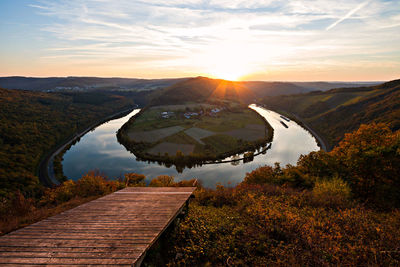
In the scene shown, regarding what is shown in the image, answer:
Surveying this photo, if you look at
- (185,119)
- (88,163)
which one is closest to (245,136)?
(185,119)

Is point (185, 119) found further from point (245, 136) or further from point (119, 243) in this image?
point (119, 243)

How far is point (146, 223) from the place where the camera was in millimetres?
6680

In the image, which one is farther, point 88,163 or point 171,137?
point 171,137

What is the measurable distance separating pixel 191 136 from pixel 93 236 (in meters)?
66.5

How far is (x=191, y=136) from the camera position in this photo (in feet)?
237

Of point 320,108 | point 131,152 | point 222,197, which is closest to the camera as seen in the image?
point 222,197

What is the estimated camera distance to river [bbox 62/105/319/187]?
45.7 meters

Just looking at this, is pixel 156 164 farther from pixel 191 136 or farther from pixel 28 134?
pixel 28 134

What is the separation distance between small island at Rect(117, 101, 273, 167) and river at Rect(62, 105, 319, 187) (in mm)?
3405

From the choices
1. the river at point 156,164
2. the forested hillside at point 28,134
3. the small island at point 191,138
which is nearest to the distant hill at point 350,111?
the river at point 156,164

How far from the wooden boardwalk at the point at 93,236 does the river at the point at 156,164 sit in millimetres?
33100

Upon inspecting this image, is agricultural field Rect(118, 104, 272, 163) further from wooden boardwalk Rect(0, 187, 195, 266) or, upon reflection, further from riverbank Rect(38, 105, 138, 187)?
wooden boardwalk Rect(0, 187, 195, 266)

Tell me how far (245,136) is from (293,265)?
224 ft

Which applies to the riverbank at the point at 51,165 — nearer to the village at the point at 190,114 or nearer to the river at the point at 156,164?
the river at the point at 156,164
